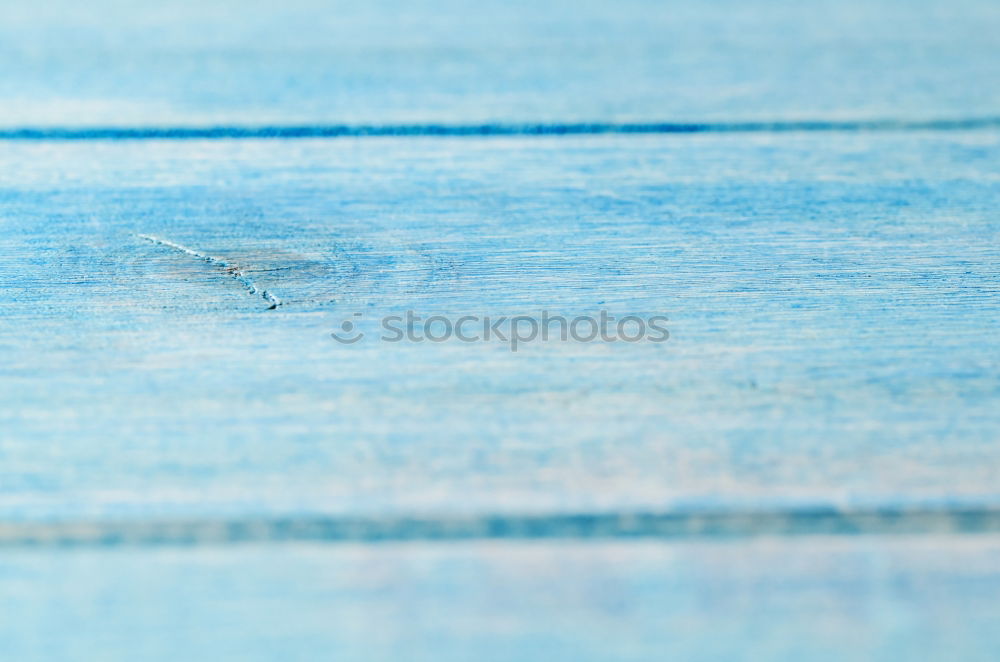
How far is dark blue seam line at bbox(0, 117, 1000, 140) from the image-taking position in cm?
72

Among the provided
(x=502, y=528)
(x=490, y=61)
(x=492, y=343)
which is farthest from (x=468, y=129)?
(x=502, y=528)

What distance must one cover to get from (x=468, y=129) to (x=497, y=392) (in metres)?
0.36

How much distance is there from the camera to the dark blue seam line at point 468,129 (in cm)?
72

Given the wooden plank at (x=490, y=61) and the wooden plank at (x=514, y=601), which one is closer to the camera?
the wooden plank at (x=514, y=601)

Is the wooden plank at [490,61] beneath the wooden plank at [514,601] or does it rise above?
above

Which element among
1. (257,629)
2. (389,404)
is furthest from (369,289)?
(257,629)

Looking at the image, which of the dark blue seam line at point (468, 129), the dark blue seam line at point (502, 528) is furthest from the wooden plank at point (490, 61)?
the dark blue seam line at point (502, 528)

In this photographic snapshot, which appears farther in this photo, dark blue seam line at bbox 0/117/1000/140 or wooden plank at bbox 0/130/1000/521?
dark blue seam line at bbox 0/117/1000/140

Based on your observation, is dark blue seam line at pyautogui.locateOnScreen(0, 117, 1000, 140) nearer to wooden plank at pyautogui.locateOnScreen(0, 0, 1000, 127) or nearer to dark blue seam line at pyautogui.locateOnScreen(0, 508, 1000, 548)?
wooden plank at pyautogui.locateOnScreen(0, 0, 1000, 127)

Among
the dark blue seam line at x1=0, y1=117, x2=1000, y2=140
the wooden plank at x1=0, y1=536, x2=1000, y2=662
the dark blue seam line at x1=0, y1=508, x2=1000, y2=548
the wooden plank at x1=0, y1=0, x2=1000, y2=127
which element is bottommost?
the wooden plank at x1=0, y1=536, x2=1000, y2=662

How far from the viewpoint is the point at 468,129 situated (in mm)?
734

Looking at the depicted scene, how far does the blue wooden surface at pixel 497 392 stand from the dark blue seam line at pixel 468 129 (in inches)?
0.5

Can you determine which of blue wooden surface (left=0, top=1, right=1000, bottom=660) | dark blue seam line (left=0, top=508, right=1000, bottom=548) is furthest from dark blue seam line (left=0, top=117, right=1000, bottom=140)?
dark blue seam line (left=0, top=508, right=1000, bottom=548)

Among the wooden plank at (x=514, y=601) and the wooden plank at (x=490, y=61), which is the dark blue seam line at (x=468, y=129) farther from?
the wooden plank at (x=514, y=601)
